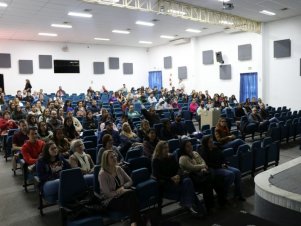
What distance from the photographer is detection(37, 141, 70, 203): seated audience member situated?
382cm

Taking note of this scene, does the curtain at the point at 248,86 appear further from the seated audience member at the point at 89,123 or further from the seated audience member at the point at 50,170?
the seated audience member at the point at 50,170

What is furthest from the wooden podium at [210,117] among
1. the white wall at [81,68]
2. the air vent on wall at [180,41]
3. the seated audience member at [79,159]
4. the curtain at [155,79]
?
the curtain at [155,79]

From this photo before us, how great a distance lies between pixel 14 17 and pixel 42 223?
965cm

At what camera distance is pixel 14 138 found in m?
6.02

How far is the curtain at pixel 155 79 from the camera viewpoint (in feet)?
68.7

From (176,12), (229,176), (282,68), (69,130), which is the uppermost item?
(176,12)

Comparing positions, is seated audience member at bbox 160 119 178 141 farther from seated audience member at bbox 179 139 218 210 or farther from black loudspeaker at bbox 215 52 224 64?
black loudspeaker at bbox 215 52 224 64

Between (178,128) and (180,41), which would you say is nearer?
(178,128)

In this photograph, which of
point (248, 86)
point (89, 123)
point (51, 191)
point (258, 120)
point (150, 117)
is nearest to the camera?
point (51, 191)

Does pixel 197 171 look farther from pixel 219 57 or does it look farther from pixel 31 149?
pixel 219 57

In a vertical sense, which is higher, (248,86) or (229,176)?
(248,86)

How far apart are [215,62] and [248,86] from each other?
8.52ft

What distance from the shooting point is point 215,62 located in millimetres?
16859

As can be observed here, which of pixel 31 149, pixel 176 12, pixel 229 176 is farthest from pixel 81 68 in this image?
pixel 229 176
